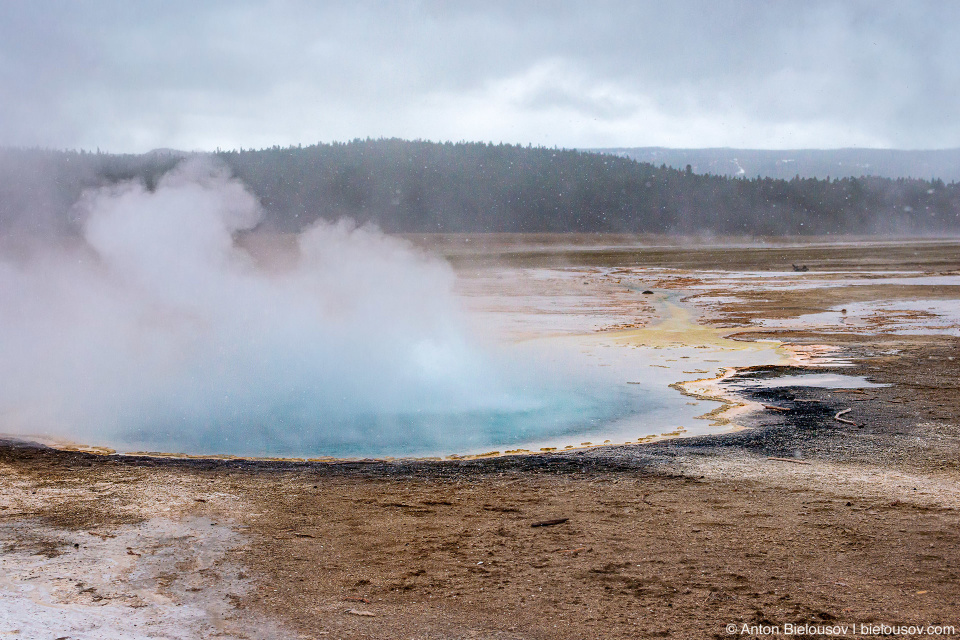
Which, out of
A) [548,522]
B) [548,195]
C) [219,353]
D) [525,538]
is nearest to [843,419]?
[548,522]

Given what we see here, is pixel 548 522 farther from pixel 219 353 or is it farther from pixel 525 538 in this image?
pixel 219 353

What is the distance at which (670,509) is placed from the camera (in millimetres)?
6512

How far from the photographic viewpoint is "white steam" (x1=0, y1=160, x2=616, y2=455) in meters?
9.66

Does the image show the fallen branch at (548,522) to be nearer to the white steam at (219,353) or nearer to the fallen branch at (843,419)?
the white steam at (219,353)

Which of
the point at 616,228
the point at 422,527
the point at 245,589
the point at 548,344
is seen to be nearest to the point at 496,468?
the point at 422,527

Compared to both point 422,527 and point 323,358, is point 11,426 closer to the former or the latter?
point 323,358

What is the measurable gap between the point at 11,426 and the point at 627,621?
25.5 ft

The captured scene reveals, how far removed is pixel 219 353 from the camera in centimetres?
1427

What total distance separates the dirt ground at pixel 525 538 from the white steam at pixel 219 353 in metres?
1.45

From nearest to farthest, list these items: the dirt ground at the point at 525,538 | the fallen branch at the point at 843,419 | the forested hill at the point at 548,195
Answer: the dirt ground at the point at 525,538, the fallen branch at the point at 843,419, the forested hill at the point at 548,195

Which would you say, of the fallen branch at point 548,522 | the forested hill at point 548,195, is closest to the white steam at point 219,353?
the fallen branch at point 548,522

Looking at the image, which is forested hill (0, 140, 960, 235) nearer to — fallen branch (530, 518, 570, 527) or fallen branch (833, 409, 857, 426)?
fallen branch (833, 409, 857, 426)

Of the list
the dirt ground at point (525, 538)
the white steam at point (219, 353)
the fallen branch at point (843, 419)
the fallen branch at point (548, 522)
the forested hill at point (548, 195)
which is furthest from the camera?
the forested hill at point (548, 195)

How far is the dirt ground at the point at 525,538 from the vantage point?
186 inches
